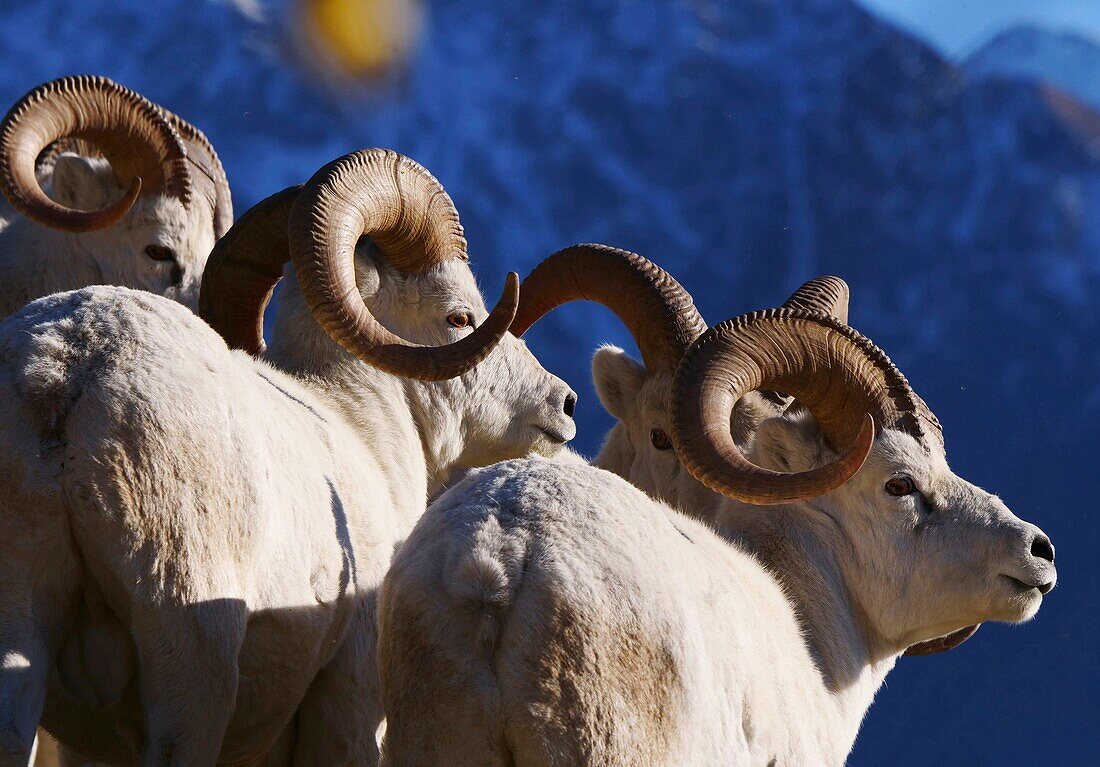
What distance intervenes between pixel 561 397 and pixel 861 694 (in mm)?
2423

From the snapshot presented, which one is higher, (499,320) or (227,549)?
(499,320)

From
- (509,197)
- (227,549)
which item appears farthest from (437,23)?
(227,549)

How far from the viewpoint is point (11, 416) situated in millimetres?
5781

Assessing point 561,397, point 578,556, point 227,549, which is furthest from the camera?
point 561,397

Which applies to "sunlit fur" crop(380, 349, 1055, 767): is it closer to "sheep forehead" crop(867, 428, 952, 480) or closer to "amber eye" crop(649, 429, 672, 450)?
"sheep forehead" crop(867, 428, 952, 480)

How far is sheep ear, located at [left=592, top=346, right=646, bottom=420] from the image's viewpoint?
995 cm

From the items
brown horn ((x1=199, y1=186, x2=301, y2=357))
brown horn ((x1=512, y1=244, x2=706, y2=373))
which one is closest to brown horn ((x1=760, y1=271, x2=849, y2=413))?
brown horn ((x1=512, y1=244, x2=706, y2=373))

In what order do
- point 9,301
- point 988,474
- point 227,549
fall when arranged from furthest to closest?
point 988,474 → point 9,301 → point 227,549

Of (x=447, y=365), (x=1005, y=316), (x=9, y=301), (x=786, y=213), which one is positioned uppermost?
(x=786, y=213)

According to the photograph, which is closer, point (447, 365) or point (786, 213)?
point (447, 365)

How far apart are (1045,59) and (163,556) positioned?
3687cm

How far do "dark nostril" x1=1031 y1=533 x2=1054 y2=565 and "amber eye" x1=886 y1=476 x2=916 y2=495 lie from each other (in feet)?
2.06

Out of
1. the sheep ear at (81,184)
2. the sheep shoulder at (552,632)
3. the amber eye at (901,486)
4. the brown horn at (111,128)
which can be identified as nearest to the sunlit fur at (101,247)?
the sheep ear at (81,184)

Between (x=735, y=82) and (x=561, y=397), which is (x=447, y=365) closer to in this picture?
(x=561, y=397)
